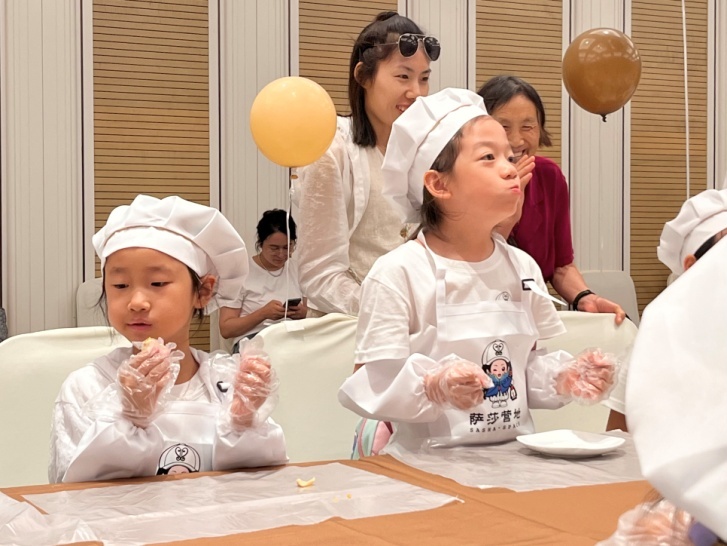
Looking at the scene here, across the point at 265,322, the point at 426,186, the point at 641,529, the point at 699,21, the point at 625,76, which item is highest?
the point at 699,21

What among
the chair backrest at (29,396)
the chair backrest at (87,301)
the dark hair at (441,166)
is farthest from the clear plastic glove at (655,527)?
the chair backrest at (87,301)

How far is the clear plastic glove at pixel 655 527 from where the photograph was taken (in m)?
0.59

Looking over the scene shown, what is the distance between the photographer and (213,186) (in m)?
5.86

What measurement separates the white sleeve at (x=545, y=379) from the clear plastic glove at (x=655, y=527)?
56.3 inches

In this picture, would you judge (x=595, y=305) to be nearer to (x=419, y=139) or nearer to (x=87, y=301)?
(x=419, y=139)

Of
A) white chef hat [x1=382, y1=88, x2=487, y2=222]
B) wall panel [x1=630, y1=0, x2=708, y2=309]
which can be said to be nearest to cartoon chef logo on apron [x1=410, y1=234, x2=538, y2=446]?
white chef hat [x1=382, y1=88, x2=487, y2=222]

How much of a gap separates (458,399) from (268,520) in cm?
55

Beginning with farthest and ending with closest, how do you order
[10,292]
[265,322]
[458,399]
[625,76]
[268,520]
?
[10,292] → [265,322] → [625,76] → [458,399] → [268,520]

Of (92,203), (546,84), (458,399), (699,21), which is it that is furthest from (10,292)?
(699,21)

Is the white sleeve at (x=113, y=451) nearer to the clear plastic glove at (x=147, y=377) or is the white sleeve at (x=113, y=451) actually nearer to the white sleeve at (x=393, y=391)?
the clear plastic glove at (x=147, y=377)

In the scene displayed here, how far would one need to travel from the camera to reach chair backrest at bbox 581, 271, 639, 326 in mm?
6480

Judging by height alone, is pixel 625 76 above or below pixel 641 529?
above

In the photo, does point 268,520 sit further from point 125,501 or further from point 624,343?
point 624,343

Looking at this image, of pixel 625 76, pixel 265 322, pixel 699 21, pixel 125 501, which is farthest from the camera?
pixel 699 21
